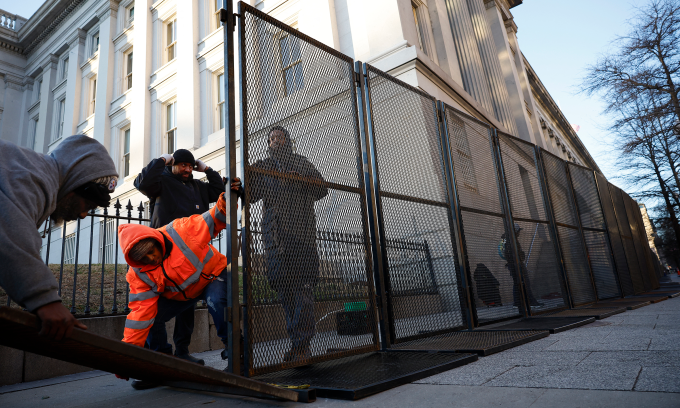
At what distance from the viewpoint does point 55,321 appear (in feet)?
5.07

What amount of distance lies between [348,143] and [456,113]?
7.63ft

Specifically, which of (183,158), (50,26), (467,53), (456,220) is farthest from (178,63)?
(456,220)

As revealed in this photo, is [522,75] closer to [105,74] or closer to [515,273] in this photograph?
[105,74]

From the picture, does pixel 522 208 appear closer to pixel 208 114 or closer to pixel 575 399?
pixel 575 399

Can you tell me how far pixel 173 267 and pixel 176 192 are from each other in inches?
45.5

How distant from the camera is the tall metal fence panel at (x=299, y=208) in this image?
2842 mm

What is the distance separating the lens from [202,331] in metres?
5.16

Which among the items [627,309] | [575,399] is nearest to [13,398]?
[575,399]

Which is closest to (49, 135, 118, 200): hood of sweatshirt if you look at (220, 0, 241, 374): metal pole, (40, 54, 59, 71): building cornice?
(220, 0, 241, 374): metal pole

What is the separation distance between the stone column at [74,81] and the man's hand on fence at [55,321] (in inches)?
919

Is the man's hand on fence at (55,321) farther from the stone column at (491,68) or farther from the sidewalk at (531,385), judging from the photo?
the stone column at (491,68)

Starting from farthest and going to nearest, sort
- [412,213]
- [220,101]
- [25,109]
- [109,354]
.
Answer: [25,109]
[220,101]
[412,213]
[109,354]

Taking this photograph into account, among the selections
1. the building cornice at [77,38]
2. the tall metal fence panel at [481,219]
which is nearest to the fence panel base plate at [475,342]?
the tall metal fence panel at [481,219]

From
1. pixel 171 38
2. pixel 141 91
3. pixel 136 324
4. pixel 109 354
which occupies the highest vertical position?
pixel 171 38
